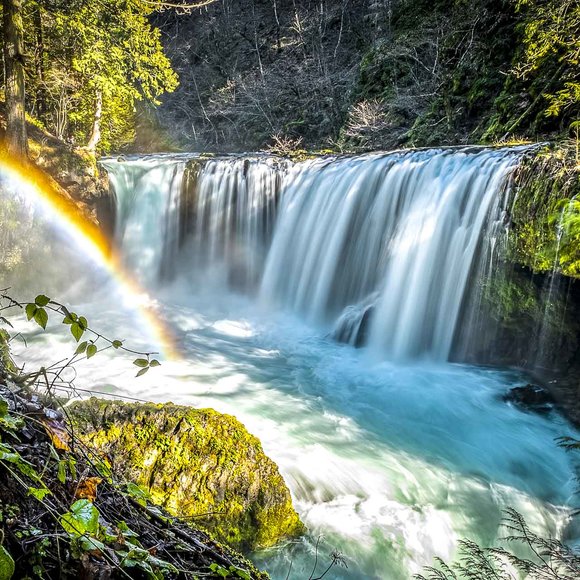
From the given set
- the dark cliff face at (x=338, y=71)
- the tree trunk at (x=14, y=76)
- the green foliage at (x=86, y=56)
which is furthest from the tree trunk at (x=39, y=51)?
the dark cliff face at (x=338, y=71)

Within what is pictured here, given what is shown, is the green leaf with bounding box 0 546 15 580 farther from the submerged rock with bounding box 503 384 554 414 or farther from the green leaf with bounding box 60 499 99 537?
the submerged rock with bounding box 503 384 554 414

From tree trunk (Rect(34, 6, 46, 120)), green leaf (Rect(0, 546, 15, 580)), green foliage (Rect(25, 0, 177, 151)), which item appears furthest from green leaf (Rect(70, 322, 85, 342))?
tree trunk (Rect(34, 6, 46, 120))

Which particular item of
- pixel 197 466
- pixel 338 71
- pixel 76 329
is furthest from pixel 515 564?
pixel 338 71

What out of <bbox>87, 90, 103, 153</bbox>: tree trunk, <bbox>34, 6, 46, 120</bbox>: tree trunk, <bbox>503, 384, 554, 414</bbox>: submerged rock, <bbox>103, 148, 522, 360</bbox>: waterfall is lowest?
<bbox>503, 384, 554, 414</bbox>: submerged rock

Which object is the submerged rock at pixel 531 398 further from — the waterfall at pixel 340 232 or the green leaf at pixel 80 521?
the green leaf at pixel 80 521

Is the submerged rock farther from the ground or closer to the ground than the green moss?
closer to the ground

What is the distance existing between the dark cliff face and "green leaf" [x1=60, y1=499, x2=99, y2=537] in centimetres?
1213

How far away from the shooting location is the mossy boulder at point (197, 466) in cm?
291

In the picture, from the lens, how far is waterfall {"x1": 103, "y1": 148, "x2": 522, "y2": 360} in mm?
7602

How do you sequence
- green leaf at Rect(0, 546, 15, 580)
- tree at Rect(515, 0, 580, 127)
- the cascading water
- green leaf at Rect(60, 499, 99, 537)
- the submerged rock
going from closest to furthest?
green leaf at Rect(0, 546, 15, 580)
green leaf at Rect(60, 499, 99, 537)
the cascading water
the submerged rock
tree at Rect(515, 0, 580, 127)

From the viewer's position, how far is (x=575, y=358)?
229 inches

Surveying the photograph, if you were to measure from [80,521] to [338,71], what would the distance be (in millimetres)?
24134

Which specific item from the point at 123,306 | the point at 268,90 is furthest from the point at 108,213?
the point at 268,90

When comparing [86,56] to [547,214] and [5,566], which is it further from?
[5,566]
